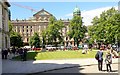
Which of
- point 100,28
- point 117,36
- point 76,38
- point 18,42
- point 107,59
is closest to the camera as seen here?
point 107,59

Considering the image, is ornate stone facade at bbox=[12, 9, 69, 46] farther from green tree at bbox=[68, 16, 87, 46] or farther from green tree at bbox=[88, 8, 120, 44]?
green tree at bbox=[88, 8, 120, 44]

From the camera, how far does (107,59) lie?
24.5 m

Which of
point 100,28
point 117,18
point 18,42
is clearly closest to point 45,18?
point 18,42

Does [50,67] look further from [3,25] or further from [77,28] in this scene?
[77,28]

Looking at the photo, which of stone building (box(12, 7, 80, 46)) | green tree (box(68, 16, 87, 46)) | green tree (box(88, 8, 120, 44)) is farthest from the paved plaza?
stone building (box(12, 7, 80, 46))

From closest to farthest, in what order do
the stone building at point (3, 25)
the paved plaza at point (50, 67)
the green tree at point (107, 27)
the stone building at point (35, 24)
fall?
the paved plaza at point (50, 67)
the stone building at point (3, 25)
the green tree at point (107, 27)
the stone building at point (35, 24)

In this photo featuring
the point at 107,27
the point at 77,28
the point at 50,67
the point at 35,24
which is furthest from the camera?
the point at 35,24

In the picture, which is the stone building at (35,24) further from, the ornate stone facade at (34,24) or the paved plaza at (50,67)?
the paved plaza at (50,67)

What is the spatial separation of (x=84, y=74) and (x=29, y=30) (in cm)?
14816

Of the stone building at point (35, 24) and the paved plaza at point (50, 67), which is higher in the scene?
the stone building at point (35, 24)

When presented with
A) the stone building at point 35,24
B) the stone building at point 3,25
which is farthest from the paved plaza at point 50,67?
the stone building at point 35,24

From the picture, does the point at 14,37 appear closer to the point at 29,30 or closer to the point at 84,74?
the point at 29,30

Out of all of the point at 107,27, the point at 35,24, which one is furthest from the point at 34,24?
the point at 107,27

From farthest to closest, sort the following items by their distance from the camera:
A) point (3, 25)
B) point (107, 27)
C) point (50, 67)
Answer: point (107, 27)
point (3, 25)
point (50, 67)
